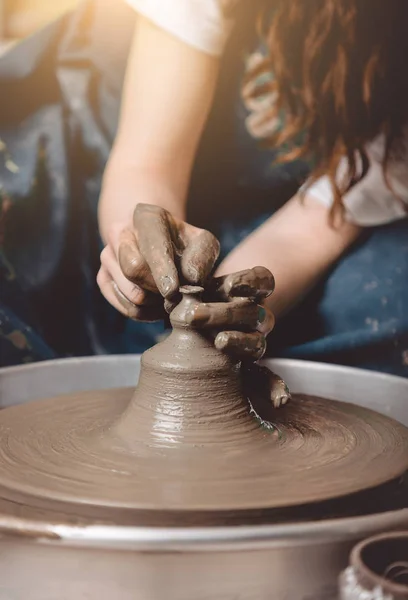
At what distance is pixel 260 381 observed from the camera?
1.03 meters

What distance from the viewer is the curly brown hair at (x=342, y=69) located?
183 centimetres

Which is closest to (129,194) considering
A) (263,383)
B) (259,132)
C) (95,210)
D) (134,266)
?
(95,210)

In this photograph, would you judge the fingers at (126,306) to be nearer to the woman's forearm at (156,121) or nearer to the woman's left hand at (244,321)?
the woman's left hand at (244,321)

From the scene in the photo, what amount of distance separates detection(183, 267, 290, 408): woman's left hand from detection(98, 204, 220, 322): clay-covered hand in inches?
1.6

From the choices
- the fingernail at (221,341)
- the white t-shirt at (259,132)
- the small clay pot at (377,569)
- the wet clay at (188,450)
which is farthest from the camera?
the white t-shirt at (259,132)

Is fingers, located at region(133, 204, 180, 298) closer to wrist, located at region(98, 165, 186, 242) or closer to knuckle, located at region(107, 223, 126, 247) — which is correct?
Answer: knuckle, located at region(107, 223, 126, 247)

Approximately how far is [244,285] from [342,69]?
1029 mm

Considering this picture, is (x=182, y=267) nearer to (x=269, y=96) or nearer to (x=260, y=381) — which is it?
(x=260, y=381)

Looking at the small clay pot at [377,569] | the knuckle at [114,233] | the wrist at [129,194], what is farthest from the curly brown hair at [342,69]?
the small clay pot at [377,569]

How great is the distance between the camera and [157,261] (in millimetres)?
997

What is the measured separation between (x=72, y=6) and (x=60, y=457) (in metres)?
1.29

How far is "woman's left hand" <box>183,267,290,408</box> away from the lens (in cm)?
96

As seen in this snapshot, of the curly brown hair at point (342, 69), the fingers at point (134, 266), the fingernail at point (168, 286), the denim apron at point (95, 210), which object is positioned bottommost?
the denim apron at point (95, 210)

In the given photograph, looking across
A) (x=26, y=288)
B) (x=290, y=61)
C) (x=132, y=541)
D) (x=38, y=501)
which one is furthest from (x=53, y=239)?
(x=132, y=541)
